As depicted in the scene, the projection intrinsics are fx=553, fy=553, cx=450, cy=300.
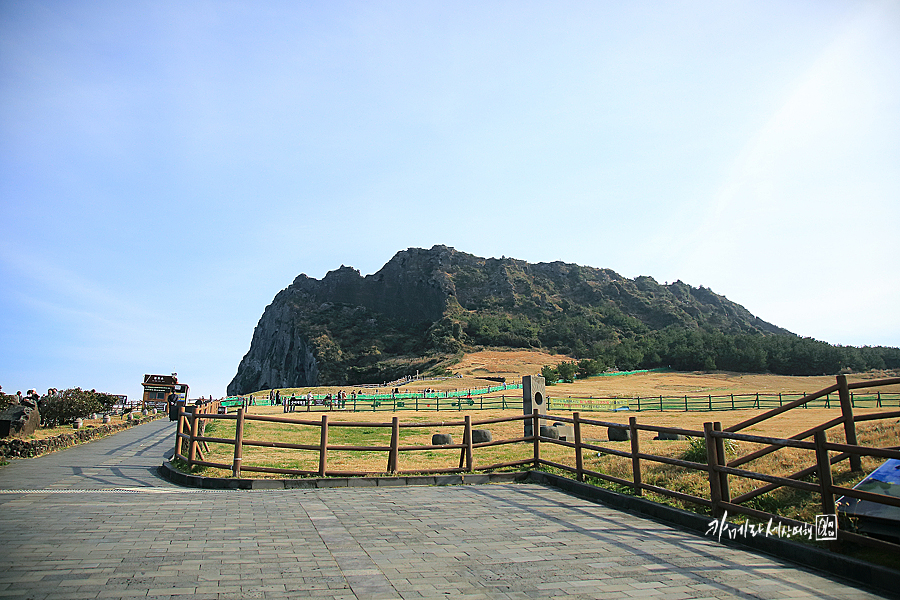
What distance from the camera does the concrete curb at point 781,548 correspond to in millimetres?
5066

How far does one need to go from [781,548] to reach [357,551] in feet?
15.3

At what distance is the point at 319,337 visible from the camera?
172750 millimetres

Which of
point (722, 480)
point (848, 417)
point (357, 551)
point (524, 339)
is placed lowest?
point (357, 551)

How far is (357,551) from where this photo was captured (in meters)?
5.88

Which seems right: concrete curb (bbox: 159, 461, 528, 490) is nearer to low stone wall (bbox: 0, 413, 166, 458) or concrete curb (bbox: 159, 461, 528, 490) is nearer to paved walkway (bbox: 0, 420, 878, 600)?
paved walkway (bbox: 0, 420, 878, 600)

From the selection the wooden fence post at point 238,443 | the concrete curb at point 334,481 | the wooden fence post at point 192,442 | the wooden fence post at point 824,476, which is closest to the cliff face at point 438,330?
the wooden fence post at point 192,442

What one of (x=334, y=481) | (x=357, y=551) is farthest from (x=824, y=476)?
(x=334, y=481)

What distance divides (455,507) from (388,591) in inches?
156

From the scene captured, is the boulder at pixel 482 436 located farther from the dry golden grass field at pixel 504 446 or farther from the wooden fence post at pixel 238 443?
the wooden fence post at pixel 238 443

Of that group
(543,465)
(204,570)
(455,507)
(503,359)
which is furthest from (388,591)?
(503,359)

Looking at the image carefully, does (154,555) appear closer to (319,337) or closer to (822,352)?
(822,352)

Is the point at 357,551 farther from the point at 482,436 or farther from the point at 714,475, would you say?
the point at 482,436

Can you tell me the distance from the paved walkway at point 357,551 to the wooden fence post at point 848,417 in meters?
2.46

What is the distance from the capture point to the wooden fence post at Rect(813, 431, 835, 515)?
19.1 ft
